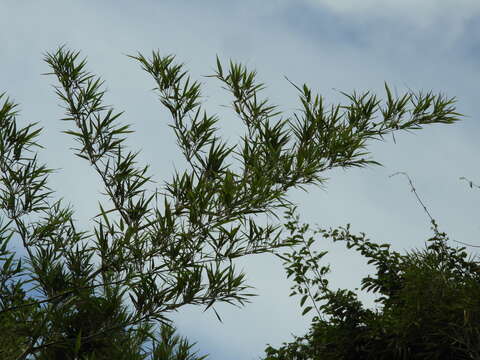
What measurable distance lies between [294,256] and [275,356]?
0.79 meters

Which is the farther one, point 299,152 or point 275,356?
point 275,356

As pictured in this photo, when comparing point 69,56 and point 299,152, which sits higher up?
point 69,56

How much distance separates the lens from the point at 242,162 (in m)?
3.31

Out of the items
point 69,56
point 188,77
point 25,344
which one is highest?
point 69,56

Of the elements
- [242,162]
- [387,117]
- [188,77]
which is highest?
[188,77]

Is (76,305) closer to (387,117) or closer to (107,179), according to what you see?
(107,179)

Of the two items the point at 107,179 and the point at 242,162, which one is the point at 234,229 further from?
the point at 107,179

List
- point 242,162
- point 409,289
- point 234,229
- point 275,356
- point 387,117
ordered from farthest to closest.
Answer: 1. point 275,356
2. point 409,289
3. point 387,117
4. point 242,162
5. point 234,229

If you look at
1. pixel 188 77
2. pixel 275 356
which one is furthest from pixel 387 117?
pixel 275 356

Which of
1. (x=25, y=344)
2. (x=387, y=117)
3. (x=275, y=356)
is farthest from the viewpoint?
(x=275, y=356)

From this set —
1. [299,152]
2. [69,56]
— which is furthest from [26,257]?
[299,152]

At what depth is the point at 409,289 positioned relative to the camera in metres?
3.86

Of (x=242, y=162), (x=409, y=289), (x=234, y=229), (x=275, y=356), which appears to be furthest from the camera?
(x=275, y=356)

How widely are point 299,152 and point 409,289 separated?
1.41 meters
